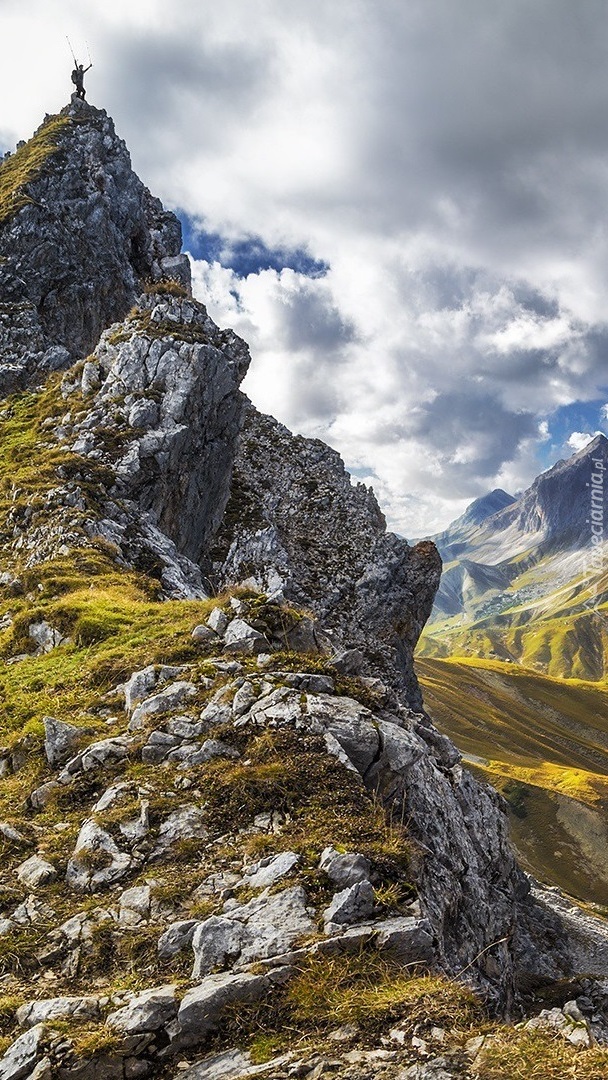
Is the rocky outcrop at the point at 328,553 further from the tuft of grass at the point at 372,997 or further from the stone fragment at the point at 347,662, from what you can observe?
the tuft of grass at the point at 372,997

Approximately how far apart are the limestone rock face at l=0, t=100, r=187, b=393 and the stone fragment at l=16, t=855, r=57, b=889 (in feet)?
150

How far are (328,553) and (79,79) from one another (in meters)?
79.5

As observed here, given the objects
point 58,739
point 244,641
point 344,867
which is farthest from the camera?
point 244,641

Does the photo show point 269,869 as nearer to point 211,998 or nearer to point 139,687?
point 211,998

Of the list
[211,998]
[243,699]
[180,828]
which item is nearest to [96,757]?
[180,828]

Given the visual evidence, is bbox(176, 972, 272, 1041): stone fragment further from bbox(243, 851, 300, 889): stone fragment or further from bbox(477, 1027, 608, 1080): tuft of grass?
bbox(477, 1027, 608, 1080): tuft of grass

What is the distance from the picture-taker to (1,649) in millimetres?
18375

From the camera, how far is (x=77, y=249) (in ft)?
216

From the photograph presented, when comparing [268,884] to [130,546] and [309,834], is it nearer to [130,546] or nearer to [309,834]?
[309,834]

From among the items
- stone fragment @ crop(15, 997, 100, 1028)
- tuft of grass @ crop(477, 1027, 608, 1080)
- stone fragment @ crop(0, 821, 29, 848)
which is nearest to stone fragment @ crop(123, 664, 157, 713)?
stone fragment @ crop(0, 821, 29, 848)

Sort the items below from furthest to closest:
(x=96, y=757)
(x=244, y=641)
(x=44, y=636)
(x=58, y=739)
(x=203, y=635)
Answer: (x=44, y=636) → (x=203, y=635) → (x=244, y=641) → (x=58, y=739) → (x=96, y=757)

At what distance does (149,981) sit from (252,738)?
4.60m

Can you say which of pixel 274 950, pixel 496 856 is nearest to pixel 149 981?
pixel 274 950

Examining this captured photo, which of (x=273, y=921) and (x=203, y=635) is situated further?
(x=203, y=635)
